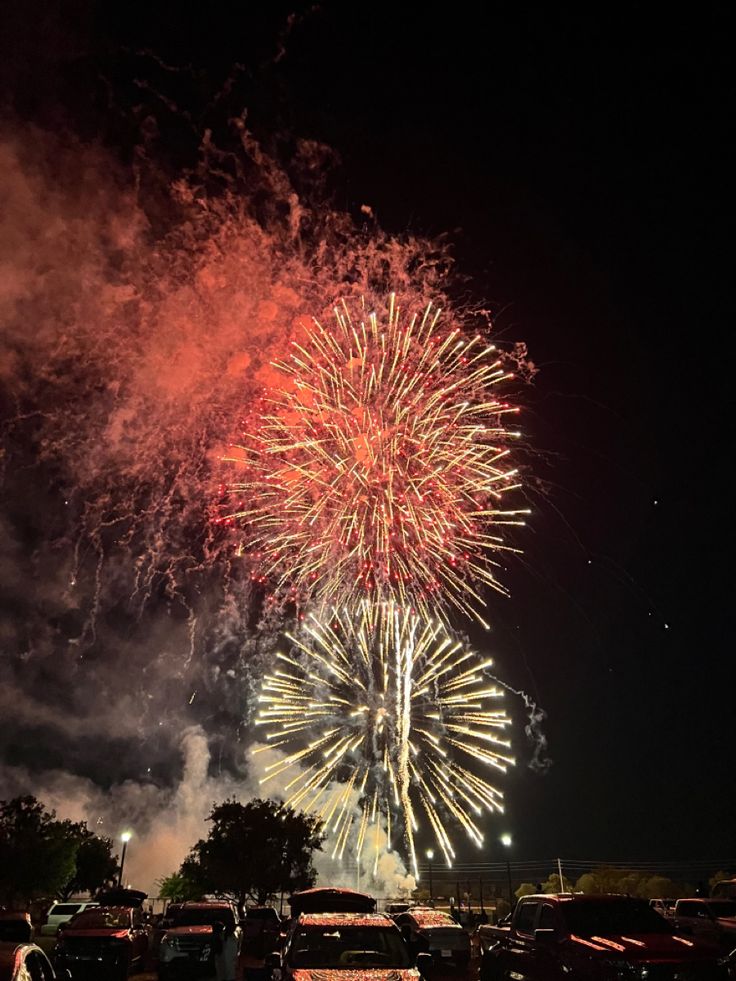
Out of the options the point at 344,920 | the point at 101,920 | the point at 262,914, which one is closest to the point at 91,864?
the point at 262,914

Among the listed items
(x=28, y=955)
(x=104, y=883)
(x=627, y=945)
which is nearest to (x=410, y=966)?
(x=627, y=945)

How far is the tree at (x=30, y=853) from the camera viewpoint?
1729 inches

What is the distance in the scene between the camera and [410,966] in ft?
29.0

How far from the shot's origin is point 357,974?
8211 millimetres

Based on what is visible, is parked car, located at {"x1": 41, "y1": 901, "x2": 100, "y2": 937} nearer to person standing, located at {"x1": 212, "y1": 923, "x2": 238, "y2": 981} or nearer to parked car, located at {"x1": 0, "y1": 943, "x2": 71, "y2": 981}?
person standing, located at {"x1": 212, "y1": 923, "x2": 238, "y2": 981}

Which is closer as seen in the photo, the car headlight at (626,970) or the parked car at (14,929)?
the car headlight at (626,970)

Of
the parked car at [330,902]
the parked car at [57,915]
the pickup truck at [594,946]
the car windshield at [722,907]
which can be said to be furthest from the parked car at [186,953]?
the parked car at [57,915]

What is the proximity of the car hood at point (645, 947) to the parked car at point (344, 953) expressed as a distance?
1.87 m

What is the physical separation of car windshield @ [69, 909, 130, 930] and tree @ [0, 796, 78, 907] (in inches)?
1231

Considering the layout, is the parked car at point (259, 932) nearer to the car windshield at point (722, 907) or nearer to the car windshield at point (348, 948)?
the car windshield at point (722, 907)

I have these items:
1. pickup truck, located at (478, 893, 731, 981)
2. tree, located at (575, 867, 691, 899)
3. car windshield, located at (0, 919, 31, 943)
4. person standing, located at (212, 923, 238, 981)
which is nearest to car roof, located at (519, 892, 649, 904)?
pickup truck, located at (478, 893, 731, 981)

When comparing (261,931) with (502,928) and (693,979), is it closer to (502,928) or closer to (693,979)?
(502,928)

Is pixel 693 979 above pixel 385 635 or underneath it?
underneath

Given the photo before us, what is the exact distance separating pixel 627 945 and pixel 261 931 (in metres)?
16.4
